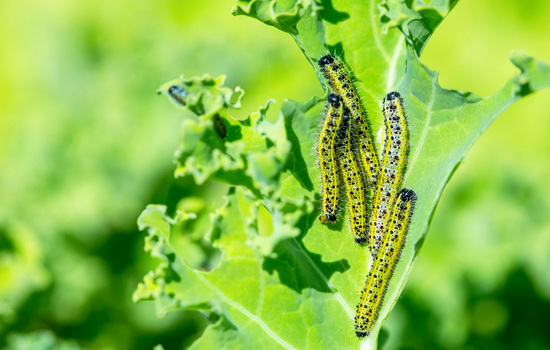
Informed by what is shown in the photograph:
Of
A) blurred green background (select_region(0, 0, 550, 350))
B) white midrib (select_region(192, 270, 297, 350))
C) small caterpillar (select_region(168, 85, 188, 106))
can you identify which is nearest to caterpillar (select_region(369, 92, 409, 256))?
white midrib (select_region(192, 270, 297, 350))

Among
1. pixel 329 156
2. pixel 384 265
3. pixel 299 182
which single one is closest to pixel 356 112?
pixel 329 156

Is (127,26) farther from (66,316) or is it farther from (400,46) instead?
(400,46)

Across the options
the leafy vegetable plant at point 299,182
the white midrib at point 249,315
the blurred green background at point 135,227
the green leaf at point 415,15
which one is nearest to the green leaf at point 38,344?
the blurred green background at point 135,227

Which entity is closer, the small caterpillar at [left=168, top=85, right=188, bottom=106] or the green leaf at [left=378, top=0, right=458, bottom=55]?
the green leaf at [left=378, top=0, right=458, bottom=55]

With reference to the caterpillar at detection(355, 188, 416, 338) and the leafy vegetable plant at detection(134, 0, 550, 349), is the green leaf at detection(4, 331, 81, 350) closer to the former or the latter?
the leafy vegetable plant at detection(134, 0, 550, 349)

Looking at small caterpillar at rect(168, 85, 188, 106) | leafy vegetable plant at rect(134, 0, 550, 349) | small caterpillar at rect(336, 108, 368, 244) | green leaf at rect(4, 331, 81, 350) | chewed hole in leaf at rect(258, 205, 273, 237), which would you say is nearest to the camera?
leafy vegetable plant at rect(134, 0, 550, 349)

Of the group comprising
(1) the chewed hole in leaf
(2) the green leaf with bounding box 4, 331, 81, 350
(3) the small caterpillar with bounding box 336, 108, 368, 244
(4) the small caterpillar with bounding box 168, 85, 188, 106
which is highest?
(4) the small caterpillar with bounding box 168, 85, 188, 106

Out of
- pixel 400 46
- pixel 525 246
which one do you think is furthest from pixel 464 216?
pixel 400 46
